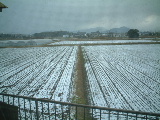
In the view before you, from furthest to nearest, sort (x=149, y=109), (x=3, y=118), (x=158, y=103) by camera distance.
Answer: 1. (x=158, y=103)
2. (x=149, y=109)
3. (x=3, y=118)

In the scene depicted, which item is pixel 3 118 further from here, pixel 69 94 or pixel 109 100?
pixel 109 100

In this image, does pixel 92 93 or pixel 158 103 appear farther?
pixel 92 93

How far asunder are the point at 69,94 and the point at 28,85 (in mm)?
3702

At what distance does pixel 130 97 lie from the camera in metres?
7.55

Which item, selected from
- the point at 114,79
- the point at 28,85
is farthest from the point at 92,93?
the point at 28,85

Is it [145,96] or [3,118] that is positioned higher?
[3,118]

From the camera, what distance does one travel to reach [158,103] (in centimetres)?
682

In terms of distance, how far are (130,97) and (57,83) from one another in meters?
5.32

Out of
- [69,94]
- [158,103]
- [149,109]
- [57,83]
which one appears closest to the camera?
[149,109]

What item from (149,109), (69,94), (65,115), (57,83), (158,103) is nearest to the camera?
(65,115)

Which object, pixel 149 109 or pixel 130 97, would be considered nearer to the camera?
pixel 149 109

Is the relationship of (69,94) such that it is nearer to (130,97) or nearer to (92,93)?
(92,93)

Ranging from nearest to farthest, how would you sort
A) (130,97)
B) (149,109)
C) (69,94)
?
(149,109), (130,97), (69,94)

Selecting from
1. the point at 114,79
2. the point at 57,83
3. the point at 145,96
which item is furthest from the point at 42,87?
the point at 145,96
